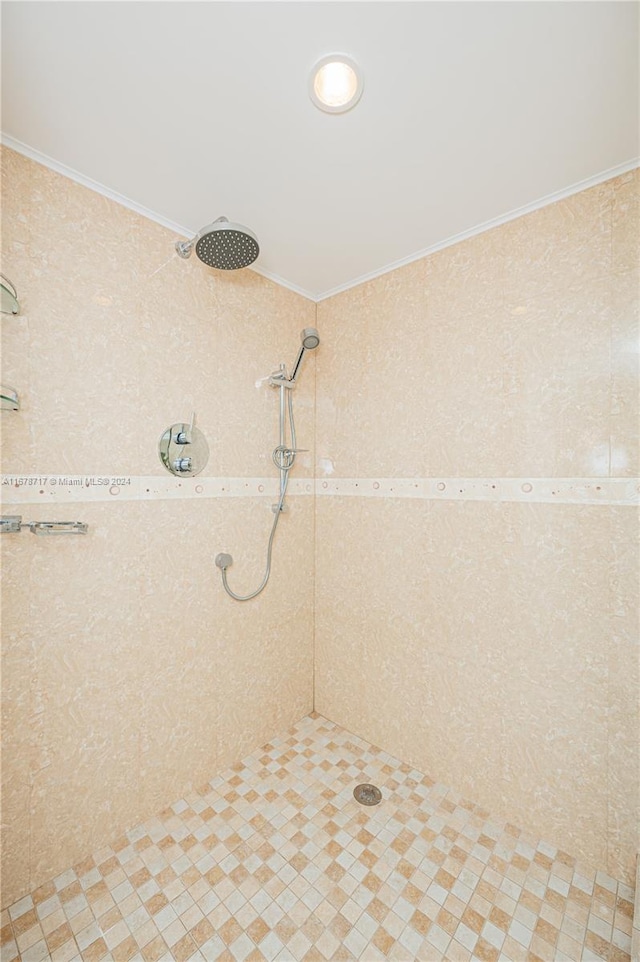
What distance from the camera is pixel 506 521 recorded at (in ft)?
5.03

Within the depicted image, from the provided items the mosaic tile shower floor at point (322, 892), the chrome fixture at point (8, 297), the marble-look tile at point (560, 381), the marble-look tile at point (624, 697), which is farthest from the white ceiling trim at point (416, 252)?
the mosaic tile shower floor at point (322, 892)

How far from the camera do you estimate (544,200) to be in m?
1.46

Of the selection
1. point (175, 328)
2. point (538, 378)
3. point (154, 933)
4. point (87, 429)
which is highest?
point (175, 328)

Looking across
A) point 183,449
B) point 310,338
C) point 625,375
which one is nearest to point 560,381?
point 625,375

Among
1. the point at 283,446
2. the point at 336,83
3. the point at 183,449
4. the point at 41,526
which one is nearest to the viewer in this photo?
the point at 336,83

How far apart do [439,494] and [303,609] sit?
38.9 inches

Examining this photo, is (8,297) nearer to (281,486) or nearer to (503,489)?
(281,486)

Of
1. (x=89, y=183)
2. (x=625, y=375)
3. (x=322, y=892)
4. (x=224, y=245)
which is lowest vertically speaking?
(x=322, y=892)

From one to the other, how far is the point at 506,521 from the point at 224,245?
1.44 meters

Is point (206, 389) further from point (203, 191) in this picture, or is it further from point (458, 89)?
point (458, 89)

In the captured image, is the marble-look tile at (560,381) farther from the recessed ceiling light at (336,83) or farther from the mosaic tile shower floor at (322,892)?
the mosaic tile shower floor at (322,892)

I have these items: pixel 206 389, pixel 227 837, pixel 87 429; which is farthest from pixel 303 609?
pixel 87 429

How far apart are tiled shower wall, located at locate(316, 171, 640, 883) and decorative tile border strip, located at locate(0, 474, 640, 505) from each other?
0.01 meters

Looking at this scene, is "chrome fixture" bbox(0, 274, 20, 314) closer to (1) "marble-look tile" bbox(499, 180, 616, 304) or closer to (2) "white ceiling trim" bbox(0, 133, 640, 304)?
(2) "white ceiling trim" bbox(0, 133, 640, 304)
